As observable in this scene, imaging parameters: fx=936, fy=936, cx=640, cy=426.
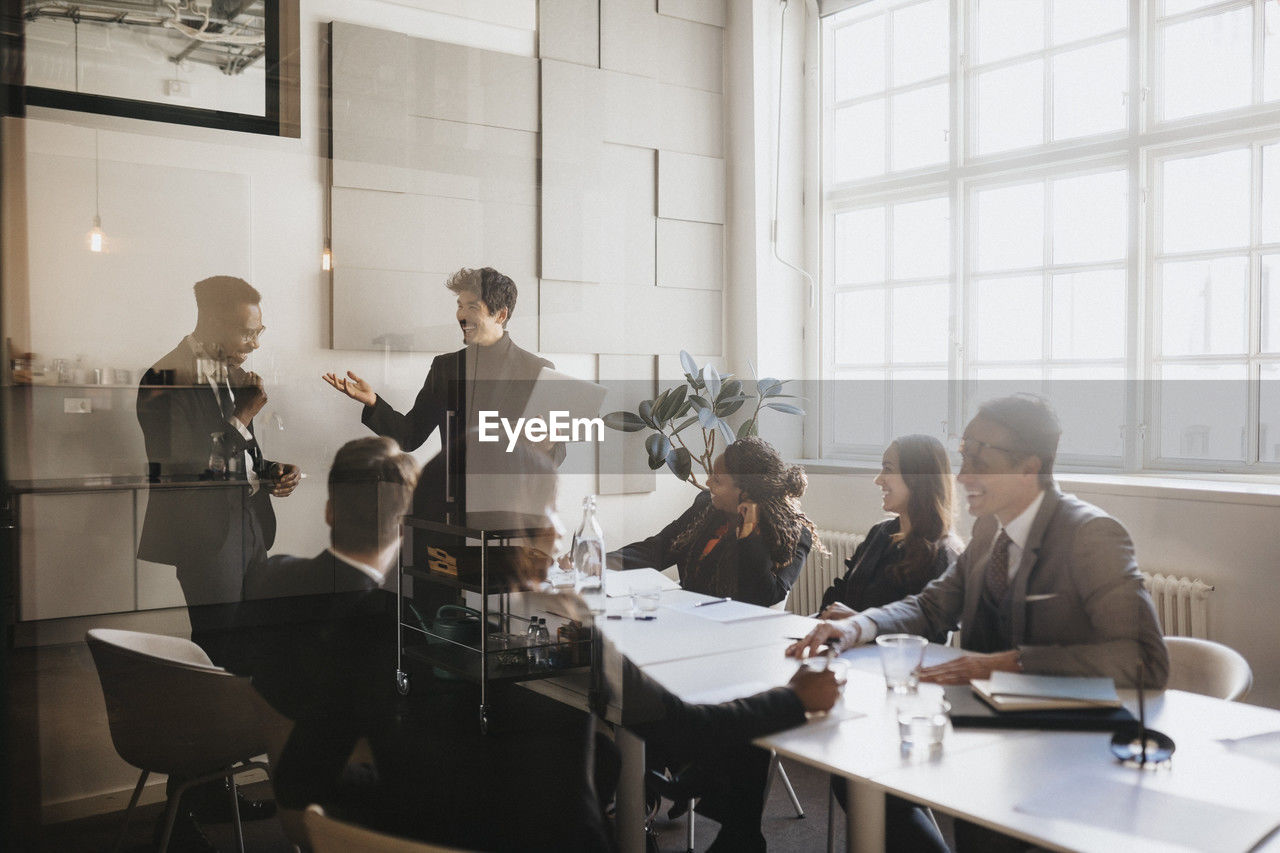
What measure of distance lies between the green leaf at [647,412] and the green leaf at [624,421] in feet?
0.04

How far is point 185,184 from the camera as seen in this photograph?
3.03 ft

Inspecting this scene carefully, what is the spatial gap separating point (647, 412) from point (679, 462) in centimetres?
82

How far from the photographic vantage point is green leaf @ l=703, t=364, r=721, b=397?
2.76m

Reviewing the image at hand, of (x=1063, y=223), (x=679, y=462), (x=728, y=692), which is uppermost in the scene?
(x=1063, y=223)

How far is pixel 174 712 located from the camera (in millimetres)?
984

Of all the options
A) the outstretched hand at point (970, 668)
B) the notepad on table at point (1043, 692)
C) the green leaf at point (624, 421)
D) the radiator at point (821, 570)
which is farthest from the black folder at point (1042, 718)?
the radiator at point (821, 570)

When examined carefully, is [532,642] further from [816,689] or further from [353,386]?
[816,689]

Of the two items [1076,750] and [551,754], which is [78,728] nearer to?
[551,754]

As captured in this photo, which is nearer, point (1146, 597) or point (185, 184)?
point (185, 184)

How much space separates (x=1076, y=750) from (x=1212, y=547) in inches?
69.8

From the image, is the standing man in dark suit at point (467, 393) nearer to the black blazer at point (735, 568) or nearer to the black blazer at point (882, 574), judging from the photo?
the black blazer at point (735, 568)

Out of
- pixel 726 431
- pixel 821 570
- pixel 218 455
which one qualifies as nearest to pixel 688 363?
pixel 218 455

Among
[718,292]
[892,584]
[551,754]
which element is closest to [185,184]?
[551,754]

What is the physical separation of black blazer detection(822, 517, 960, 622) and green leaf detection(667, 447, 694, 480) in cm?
63
